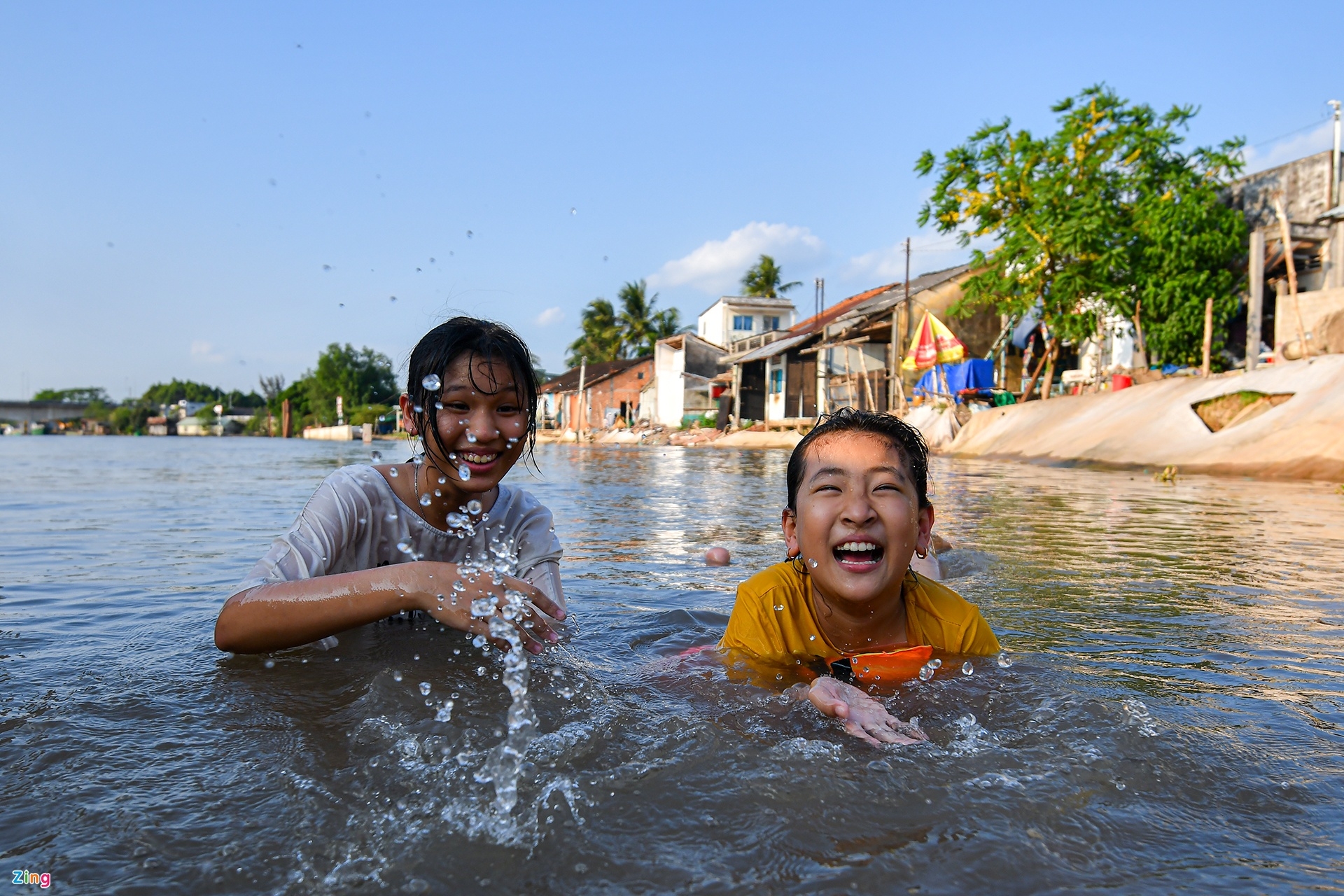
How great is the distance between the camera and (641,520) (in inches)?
Answer: 328

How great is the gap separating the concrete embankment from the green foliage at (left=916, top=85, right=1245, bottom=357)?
2873 mm

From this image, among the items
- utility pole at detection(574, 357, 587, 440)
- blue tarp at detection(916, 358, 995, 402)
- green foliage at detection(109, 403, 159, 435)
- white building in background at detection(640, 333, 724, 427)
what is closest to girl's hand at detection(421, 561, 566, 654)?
blue tarp at detection(916, 358, 995, 402)

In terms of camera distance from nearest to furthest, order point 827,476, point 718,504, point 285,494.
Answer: point 827,476
point 718,504
point 285,494

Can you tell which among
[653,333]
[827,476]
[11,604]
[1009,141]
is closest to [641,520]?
[11,604]

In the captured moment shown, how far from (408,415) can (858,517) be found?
1.58 meters

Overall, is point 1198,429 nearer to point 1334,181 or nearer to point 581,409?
Result: point 1334,181

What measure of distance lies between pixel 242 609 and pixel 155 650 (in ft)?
3.62

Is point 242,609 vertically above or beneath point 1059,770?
above

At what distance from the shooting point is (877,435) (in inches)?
111

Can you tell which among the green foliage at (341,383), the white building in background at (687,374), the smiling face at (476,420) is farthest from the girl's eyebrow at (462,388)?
the green foliage at (341,383)

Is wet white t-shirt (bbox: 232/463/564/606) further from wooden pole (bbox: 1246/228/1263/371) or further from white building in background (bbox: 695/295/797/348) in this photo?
white building in background (bbox: 695/295/797/348)

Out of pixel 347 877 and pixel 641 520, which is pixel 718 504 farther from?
pixel 347 877

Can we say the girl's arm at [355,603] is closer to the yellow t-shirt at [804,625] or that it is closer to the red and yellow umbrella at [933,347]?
the yellow t-shirt at [804,625]

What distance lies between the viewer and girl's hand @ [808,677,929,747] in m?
2.21
